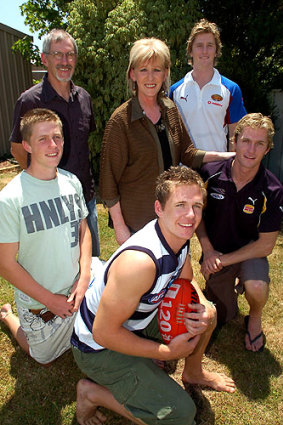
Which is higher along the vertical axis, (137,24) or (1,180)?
(137,24)

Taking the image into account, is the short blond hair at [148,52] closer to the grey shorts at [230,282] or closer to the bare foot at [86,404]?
the grey shorts at [230,282]

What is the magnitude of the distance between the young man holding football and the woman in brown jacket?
1.92 feet

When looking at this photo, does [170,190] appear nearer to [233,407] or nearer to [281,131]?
[233,407]

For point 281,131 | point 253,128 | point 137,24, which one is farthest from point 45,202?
point 281,131

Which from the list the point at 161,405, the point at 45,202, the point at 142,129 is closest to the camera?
the point at 161,405

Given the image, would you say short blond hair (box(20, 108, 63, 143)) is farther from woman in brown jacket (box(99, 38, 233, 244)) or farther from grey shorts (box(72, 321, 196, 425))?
grey shorts (box(72, 321, 196, 425))

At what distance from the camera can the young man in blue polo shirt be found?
→ 3404 mm

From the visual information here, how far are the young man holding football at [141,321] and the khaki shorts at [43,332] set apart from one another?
16.7 inches

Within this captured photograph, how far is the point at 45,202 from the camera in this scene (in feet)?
8.29

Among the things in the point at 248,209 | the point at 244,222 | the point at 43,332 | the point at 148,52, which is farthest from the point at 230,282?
the point at 148,52

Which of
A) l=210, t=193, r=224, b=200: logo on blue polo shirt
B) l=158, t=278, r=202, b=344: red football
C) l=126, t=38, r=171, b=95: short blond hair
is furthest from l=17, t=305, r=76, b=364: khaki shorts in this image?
l=126, t=38, r=171, b=95: short blond hair

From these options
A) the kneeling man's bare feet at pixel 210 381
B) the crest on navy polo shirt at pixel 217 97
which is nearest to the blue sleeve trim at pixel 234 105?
the crest on navy polo shirt at pixel 217 97

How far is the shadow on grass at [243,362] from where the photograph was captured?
9.07ft

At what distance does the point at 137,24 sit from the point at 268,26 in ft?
7.80
